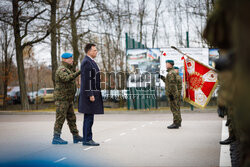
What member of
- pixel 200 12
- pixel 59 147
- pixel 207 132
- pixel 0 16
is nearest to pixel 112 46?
A: pixel 200 12

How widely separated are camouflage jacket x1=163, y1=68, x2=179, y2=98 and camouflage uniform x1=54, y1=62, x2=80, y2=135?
4.06 metres

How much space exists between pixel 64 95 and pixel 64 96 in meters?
0.03

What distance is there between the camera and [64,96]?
840cm

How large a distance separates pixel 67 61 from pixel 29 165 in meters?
3.13

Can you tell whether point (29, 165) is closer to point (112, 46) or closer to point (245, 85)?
point (245, 85)

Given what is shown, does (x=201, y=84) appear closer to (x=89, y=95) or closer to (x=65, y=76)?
(x=89, y=95)

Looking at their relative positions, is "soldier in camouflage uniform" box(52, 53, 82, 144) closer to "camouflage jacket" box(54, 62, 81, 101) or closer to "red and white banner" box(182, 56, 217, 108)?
"camouflage jacket" box(54, 62, 81, 101)

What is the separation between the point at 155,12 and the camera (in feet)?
114

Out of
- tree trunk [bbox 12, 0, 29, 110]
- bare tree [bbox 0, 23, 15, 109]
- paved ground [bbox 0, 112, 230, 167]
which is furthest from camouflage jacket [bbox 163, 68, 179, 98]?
bare tree [bbox 0, 23, 15, 109]

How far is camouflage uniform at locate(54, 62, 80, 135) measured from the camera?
8312mm

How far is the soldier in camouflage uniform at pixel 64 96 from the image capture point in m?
8.32

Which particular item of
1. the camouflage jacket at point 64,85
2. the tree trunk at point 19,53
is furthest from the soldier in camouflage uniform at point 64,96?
the tree trunk at point 19,53

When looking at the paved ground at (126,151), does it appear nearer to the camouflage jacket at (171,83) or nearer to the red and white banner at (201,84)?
the red and white banner at (201,84)

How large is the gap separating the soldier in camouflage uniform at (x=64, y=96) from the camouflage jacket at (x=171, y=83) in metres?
4.04
